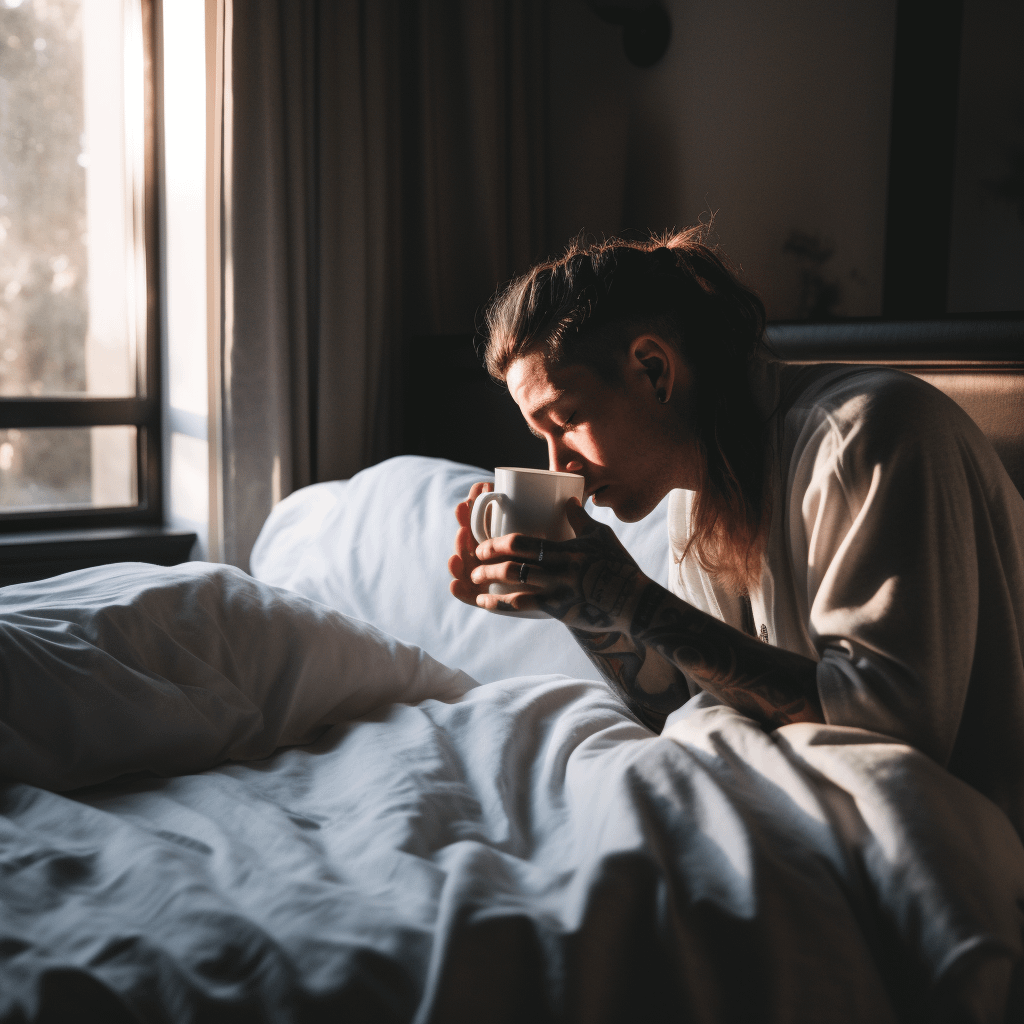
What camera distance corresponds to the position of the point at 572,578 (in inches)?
36.0

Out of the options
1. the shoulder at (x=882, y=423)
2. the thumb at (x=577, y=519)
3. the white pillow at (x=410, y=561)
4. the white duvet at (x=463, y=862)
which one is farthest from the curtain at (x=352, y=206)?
the shoulder at (x=882, y=423)

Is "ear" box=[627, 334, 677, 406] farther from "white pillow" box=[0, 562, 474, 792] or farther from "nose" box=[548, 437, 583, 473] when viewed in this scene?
"white pillow" box=[0, 562, 474, 792]

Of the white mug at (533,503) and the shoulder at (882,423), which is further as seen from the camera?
the white mug at (533,503)

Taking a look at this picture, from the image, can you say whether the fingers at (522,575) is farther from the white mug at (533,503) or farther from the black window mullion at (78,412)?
the black window mullion at (78,412)

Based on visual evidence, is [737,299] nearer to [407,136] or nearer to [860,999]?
[860,999]

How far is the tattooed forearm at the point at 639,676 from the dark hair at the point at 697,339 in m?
0.15

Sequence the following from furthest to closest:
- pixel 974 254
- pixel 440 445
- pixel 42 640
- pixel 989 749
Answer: pixel 440 445 → pixel 974 254 → pixel 42 640 → pixel 989 749

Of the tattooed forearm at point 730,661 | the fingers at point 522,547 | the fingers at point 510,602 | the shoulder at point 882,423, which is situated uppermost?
the shoulder at point 882,423

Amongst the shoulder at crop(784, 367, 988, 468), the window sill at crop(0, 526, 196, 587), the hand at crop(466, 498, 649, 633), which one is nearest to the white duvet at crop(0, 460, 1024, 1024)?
the hand at crop(466, 498, 649, 633)

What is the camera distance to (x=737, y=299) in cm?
106

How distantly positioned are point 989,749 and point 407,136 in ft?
7.00

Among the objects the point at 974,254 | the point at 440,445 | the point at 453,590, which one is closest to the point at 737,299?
the point at 453,590

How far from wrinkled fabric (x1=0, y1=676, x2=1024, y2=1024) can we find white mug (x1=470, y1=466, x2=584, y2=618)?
0.72ft

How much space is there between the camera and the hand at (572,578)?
3.00ft
